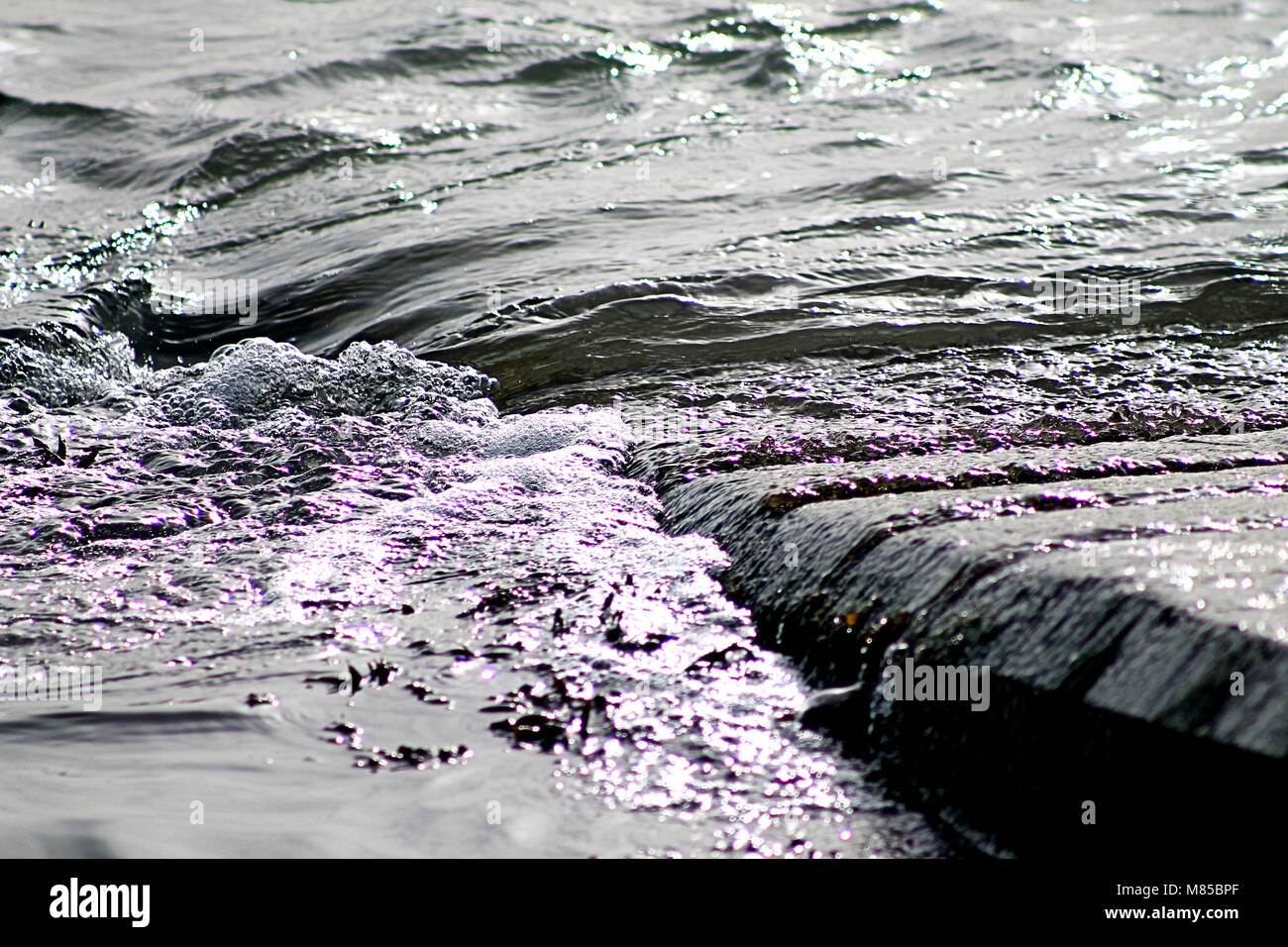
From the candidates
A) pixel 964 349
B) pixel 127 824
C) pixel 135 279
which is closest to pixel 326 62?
pixel 135 279

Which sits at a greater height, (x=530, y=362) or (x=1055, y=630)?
(x=1055, y=630)

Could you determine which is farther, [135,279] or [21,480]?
[135,279]

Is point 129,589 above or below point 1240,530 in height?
below

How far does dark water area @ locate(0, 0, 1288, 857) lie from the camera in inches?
91.3

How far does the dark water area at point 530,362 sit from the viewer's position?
2318 mm

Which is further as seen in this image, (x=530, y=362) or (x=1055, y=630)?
(x=530, y=362)

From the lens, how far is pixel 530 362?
17.0ft

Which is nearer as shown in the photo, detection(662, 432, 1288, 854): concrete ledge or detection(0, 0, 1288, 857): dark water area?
detection(662, 432, 1288, 854): concrete ledge

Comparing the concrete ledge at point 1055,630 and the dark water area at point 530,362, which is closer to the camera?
the concrete ledge at point 1055,630
